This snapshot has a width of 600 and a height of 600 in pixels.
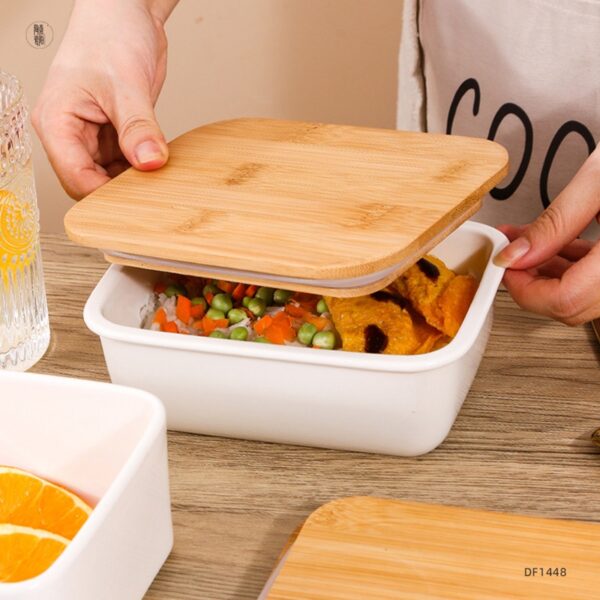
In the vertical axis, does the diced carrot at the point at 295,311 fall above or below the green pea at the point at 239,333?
below

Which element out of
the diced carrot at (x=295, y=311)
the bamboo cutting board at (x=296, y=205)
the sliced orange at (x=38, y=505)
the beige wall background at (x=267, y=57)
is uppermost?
the bamboo cutting board at (x=296, y=205)

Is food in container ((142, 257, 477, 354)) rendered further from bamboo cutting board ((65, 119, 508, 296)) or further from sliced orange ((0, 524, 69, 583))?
sliced orange ((0, 524, 69, 583))

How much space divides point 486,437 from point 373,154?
0.30 meters

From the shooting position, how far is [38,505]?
29.0 inches

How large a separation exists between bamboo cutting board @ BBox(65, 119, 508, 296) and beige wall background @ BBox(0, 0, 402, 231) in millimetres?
1518

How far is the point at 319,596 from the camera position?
0.71m

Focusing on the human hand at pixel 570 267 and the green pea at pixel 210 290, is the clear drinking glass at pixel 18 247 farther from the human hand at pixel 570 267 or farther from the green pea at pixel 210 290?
the human hand at pixel 570 267

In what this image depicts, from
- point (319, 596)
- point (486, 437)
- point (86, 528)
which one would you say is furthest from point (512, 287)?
point (86, 528)

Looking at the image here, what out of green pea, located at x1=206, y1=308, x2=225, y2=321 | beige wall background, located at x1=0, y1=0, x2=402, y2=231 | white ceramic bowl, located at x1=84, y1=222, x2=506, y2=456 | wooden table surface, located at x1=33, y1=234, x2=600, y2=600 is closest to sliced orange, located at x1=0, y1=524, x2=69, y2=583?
wooden table surface, located at x1=33, y1=234, x2=600, y2=600

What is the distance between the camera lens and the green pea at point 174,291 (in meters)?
1.00

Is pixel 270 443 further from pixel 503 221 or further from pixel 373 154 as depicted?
pixel 503 221

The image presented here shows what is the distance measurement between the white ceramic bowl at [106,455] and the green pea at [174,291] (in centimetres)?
26

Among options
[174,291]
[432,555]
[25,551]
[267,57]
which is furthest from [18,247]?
[267,57]
